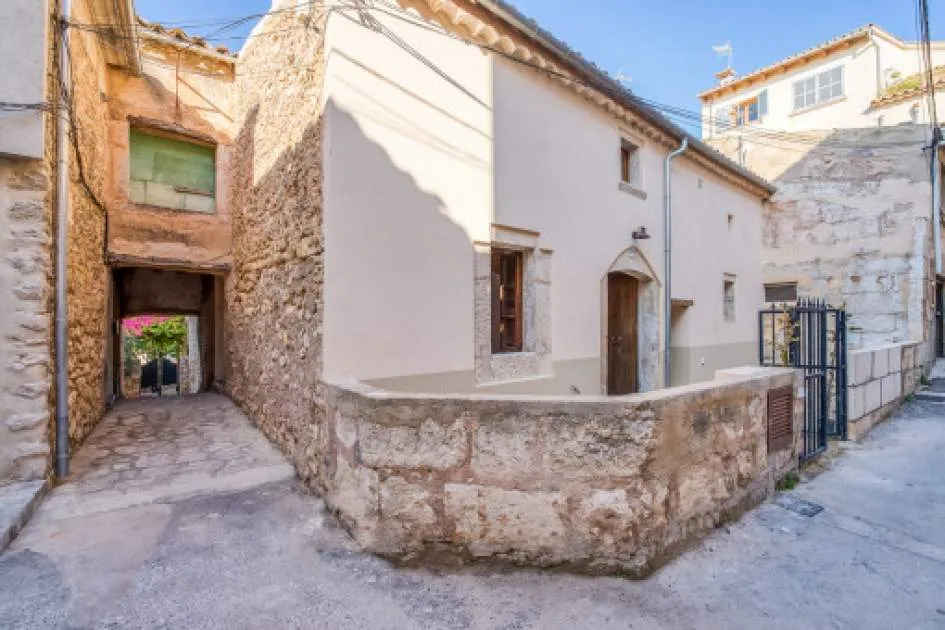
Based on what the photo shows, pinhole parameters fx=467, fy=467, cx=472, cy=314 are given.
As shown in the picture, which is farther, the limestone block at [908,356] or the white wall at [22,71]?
the limestone block at [908,356]

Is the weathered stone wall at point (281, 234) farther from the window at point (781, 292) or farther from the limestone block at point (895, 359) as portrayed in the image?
the window at point (781, 292)

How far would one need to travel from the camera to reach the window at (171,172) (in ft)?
21.3

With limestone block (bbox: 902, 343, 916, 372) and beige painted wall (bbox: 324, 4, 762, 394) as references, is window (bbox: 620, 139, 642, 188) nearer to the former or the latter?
beige painted wall (bbox: 324, 4, 762, 394)

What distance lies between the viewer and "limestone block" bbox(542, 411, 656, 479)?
8.03ft

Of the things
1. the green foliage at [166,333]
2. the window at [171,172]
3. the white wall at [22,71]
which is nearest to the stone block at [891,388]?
the white wall at [22,71]

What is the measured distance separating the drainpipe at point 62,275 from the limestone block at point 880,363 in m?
8.45

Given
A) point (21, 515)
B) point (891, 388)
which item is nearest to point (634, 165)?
point (891, 388)

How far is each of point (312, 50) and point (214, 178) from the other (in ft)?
12.5

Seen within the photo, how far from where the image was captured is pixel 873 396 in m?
5.69

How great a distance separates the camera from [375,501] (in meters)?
2.69

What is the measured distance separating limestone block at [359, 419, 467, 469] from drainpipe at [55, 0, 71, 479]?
9.26 feet

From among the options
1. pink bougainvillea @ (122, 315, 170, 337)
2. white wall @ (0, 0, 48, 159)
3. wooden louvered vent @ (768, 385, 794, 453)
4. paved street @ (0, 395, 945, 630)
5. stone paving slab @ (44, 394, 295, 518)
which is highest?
white wall @ (0, 0, 48, 159)

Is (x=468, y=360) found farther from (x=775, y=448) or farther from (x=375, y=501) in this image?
(x=775, y=448)

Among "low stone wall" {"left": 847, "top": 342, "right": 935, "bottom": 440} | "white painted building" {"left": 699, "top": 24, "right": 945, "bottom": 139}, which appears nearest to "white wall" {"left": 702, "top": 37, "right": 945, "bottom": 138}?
"white painted building" {"left": 699, "top": 24, "right": 945, "bottom": 139}
